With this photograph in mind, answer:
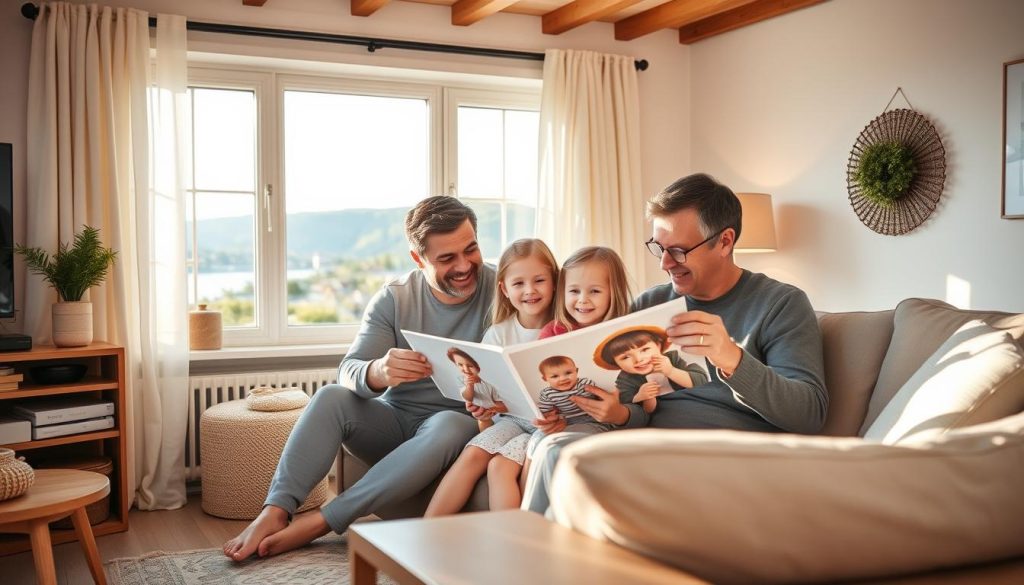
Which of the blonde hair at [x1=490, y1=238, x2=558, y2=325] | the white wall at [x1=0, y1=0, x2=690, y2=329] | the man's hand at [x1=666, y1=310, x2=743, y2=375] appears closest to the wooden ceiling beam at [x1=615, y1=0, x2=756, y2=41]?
the white wall at [x1=0, y1=0, x2=690, y2=329]

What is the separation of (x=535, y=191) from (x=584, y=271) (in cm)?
271

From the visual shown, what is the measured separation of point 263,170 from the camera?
176 inches

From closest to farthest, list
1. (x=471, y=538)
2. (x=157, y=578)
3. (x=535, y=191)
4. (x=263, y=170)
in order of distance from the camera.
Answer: (x=471, y=538), (x=157, y=578), (x=263, y=170), (x=535, y=191)

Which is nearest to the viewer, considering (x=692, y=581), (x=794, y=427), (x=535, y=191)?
(x=692, y=581)

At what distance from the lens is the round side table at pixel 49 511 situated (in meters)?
2.52

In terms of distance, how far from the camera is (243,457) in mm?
3723

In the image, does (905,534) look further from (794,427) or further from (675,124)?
(675,124)

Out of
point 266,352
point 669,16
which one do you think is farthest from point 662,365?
point 669,16

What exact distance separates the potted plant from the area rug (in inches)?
35.3

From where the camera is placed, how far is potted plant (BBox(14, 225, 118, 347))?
354cm

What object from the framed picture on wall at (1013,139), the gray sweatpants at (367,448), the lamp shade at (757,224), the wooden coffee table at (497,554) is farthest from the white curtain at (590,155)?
the wooden coffee table at (497,554)

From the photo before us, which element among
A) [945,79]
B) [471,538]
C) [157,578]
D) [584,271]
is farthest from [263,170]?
[471,538]

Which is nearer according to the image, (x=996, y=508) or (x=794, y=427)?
(x=996, y=508)

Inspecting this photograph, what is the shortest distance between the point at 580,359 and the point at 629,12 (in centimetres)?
330
